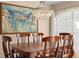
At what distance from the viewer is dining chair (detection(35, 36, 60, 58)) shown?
1100 millimetres

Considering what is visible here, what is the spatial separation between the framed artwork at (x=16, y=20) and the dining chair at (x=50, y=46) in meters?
0.17

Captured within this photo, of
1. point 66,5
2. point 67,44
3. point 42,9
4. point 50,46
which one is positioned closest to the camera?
point 66,5

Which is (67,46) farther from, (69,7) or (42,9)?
(42,9)

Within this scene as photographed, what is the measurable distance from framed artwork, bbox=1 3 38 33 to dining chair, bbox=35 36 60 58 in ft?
0.57

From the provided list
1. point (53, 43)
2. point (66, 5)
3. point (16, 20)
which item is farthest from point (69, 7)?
point (16, 20)

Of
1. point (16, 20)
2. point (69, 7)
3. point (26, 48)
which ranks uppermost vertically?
point (69, 7)

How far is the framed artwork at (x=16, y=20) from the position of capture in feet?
3.82

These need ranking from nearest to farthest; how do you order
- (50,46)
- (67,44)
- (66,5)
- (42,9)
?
(66,5), (50,46), (67,44), (42,9)

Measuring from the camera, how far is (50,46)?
1.18 m

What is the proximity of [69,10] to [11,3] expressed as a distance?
518mm

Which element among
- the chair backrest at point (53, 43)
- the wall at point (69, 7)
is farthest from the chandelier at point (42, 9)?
the chair backrest at point (53, 43)

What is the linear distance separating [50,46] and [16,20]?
1.31ft

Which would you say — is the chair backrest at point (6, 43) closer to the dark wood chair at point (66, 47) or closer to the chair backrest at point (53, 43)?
the chair backrest at point (53, 43)

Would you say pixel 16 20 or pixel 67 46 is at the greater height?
pixel 16 20
